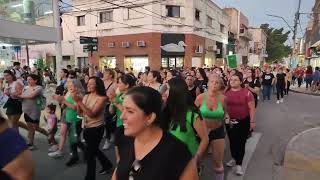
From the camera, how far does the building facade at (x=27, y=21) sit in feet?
38.3

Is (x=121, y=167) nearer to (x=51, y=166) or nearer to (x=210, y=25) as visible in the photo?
(x=51, y=166)

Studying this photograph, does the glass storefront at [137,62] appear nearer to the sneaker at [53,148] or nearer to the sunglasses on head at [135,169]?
the sneaker at [53,148]

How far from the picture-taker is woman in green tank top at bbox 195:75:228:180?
5031 mm

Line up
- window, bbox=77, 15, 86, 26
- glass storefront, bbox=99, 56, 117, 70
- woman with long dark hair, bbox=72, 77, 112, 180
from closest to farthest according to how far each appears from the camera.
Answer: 1. woman with long dark hair, bbox=72, 77, 112, 180
2. glass storefront, bbox=99, 56, 117, 70
3. window, bbox=77, 15, 86, 26

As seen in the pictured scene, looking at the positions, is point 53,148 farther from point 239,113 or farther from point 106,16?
point 106,16

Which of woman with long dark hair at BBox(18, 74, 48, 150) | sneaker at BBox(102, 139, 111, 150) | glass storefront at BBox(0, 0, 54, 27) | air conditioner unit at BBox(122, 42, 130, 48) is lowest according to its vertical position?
sneaker at BBox(102, 139, 111, 150)

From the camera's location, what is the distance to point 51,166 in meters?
6.52

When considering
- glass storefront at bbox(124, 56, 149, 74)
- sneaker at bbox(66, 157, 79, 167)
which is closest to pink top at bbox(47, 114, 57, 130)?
sneaker at bbox(66, 157, 79, 167)

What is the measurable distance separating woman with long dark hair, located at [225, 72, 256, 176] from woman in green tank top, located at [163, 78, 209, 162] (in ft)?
6.81

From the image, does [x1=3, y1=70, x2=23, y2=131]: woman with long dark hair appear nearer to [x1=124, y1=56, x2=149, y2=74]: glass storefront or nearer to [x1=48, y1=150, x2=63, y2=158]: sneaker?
[x1=48, y1=150, x2=63, y2=158]: sneaker

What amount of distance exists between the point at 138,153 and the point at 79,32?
3822cm

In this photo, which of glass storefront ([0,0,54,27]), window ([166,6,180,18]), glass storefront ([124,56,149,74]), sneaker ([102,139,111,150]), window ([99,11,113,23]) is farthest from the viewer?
window ([99,11,113,23])

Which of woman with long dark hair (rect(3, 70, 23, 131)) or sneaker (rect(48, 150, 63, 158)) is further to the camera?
woman with long dark hair (rect(3, 70, 23, 131))

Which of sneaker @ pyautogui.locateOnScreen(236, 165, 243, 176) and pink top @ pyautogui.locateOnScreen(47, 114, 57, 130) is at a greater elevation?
pink top @ pyautogui.locateOnScreen(47, 114, 57, 130)
